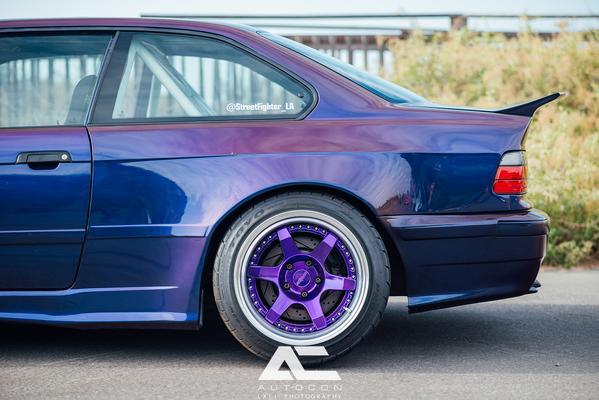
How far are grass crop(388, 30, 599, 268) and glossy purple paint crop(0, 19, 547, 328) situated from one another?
405 centimetres

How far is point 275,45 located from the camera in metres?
3.79

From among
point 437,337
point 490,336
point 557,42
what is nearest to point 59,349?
point 437,337

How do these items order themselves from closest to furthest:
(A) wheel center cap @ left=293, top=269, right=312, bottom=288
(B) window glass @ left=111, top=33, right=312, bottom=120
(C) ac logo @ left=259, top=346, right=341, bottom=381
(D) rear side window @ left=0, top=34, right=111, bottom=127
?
(C) ac logo @ left=259, top=346, right=341, bottom=381, (A) wheel center cap @ left=293, top=269, right=312, bottom=288, (B) window glass @ left=111, top=33, right=312, bottom=120, (D) rear side window @ left=0, top=34, right=111, bottom=127

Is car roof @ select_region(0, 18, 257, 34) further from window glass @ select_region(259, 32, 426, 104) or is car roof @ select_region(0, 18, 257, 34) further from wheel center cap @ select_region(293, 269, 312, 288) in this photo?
wheel center cap @ select_region(293, 269, 312, 288)

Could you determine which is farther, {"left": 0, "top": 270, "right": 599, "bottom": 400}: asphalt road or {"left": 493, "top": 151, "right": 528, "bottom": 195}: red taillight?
{"left": 493, "top": 151, "right": 528, "bottom": 195}: red taillight

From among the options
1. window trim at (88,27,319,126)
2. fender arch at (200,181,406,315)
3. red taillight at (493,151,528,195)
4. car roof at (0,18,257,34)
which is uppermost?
car roof at (0,18,257,34)

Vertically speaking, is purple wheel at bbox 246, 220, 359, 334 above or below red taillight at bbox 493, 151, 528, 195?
below

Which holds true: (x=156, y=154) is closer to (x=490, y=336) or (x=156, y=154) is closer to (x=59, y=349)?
(x=59, y=349)

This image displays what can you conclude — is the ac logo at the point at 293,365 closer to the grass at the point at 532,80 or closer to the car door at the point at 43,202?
the car door at the point at 43,202

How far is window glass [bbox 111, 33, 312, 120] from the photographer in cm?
369

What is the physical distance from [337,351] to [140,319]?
852 millimetres

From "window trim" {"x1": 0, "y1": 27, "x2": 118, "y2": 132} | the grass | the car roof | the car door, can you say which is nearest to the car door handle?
the car door

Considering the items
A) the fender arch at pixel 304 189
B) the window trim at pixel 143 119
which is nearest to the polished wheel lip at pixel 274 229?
the fender arch at pixel 304 189

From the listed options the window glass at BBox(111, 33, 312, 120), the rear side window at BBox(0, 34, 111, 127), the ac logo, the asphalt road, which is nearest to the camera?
the asphalt road
